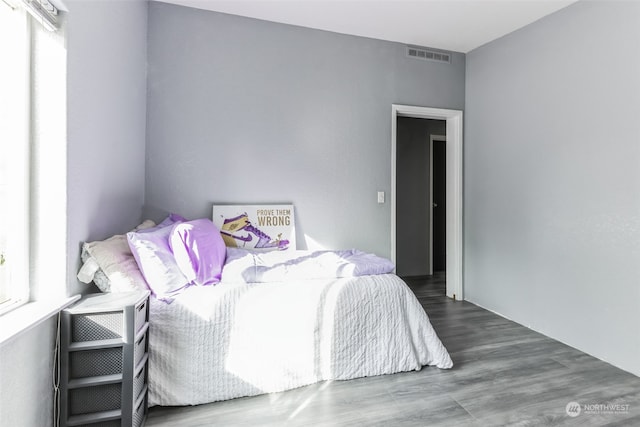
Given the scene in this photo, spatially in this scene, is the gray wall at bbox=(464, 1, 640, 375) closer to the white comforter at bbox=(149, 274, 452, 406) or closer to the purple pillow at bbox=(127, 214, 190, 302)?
the white comforter at bbox=(149, 274, 452, 406)

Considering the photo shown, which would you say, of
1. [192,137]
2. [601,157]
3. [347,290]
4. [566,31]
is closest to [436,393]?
[347,290]

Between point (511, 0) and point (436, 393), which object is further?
point (511, 0)

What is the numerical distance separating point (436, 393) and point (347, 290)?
2.55 feet

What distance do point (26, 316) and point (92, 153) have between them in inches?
35.7

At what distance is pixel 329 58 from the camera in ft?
10.8

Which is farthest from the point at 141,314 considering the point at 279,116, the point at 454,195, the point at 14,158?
the point at 454,195

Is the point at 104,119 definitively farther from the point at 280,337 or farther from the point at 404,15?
the point at 404,15

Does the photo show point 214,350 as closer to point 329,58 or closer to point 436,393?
point 436,393

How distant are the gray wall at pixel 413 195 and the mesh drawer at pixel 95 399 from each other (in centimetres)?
378

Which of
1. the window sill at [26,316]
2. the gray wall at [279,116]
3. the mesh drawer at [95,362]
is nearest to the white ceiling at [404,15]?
the gray wall at [279,116]

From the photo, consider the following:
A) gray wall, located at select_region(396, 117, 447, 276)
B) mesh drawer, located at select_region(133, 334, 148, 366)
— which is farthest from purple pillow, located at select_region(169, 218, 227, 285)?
gray wall, located at select_region(396, 117, 447, 276)

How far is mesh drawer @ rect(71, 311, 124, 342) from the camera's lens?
1554 mm

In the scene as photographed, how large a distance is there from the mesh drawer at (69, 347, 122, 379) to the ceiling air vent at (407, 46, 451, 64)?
3.53 meters

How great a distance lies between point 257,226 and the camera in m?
3.07
